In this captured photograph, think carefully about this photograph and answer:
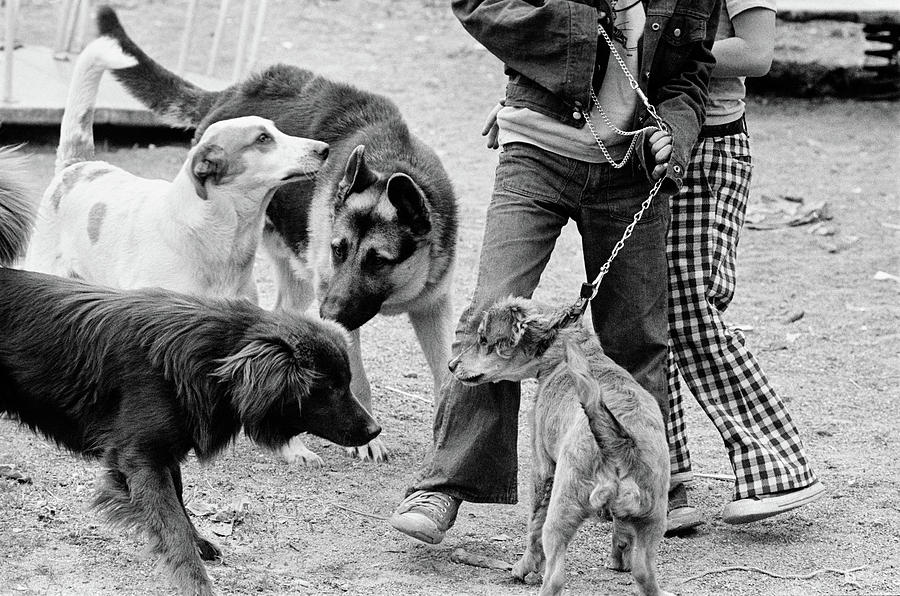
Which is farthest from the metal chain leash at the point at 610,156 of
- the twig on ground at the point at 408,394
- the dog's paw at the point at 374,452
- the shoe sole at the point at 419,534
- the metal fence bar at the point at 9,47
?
the metal fence bar at the point at 9,47

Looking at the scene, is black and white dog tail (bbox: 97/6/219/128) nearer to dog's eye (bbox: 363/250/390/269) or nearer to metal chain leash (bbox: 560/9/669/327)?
dog's eye (bbox: 363/250/390/269)

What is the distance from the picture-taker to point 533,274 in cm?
406

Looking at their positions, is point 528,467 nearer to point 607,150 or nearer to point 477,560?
point 477,560

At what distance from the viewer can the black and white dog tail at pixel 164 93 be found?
6.27 meters

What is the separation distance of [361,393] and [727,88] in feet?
7.28

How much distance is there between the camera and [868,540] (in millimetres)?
4332

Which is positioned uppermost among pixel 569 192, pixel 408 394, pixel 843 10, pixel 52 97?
pixel 843 10

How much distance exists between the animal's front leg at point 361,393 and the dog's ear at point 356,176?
0.66 meters

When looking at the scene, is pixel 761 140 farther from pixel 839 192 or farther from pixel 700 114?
pixel 700 114

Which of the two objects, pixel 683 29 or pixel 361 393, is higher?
pixel 683 29

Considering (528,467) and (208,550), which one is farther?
(528,467)

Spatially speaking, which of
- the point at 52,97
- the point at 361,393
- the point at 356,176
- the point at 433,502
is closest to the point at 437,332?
the point at 361,393

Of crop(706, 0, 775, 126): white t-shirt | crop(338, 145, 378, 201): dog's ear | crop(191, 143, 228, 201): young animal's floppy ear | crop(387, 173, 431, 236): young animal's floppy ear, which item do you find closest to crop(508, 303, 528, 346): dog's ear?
crop(706, 0, 775, 126): white t-shirt

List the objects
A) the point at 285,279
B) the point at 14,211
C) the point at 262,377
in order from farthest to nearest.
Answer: the point at 285,279 → the point at 14,211 → the point at 262,377
